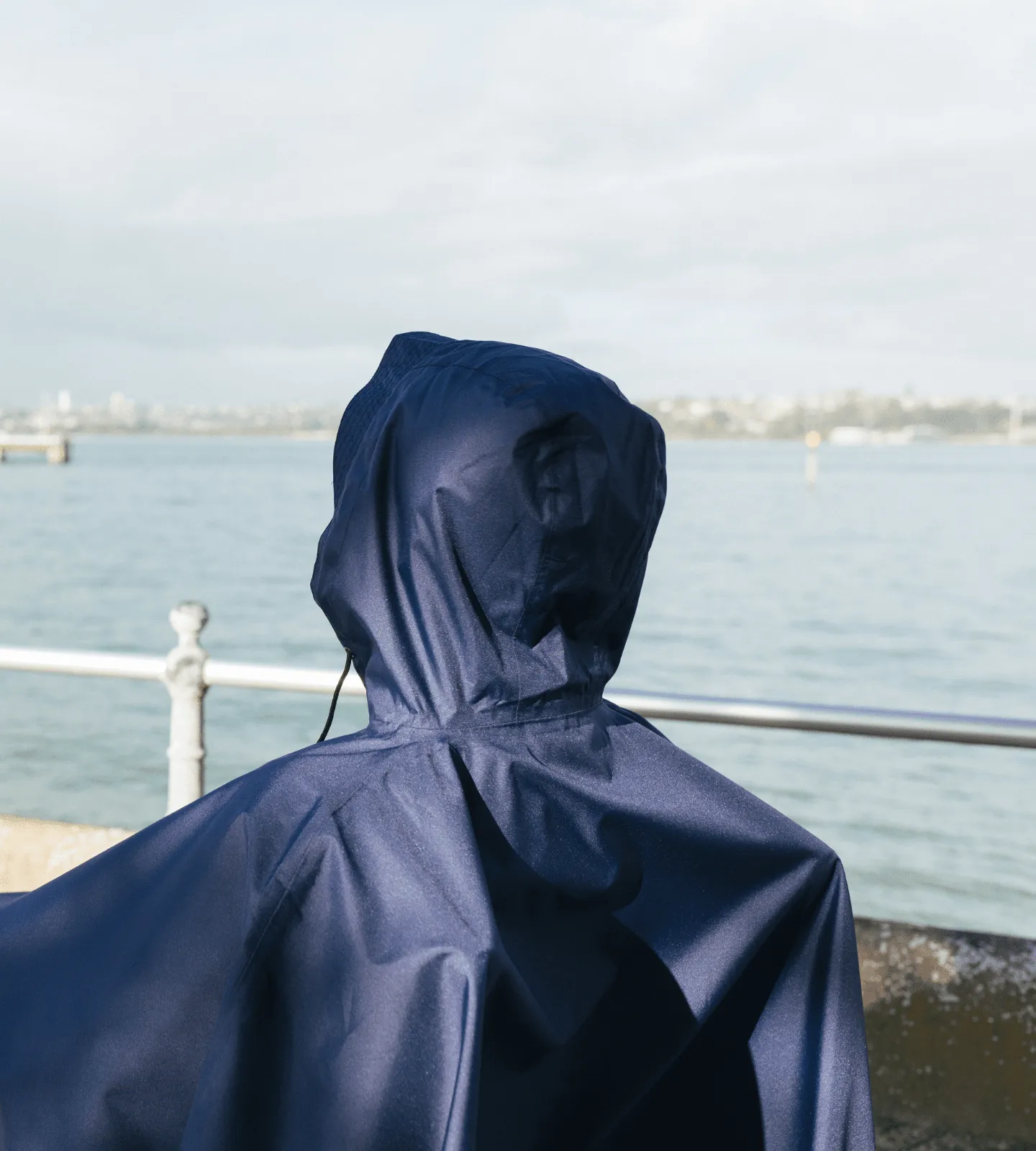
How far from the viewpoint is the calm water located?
14844 millimetres

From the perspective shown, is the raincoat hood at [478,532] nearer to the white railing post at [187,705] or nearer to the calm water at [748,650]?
the white railing post at [187,705]

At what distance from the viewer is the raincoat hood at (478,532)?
3.65 ft

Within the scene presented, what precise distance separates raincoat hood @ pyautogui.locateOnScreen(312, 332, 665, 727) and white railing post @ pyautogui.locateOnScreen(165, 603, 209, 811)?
2.14 m

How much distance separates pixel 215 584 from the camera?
33.1 metres

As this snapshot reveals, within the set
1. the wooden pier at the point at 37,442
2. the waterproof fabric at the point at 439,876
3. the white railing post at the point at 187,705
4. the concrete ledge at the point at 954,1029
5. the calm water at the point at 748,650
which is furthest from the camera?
the wooden pier at the point at 37,442

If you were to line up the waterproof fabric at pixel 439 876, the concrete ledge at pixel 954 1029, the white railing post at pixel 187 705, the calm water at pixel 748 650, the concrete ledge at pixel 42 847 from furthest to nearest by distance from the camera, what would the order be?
the calm water at pixel 748 650
the white railing post at pixel 187 705
the concrete ledge at pixel 42 847
the concrete ledge at pixel 954 1029
the waterproof fabric at pixel 439 876

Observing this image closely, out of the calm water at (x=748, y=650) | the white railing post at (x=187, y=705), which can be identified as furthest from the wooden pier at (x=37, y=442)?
the white railing post at (x=187, y=705)

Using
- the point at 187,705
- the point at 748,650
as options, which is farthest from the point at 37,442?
the point at 187,705

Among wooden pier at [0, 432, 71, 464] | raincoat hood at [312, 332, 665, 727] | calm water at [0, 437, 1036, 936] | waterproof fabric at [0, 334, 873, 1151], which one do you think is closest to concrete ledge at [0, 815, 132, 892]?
waterproof fabric at [0, 334, 873, 1151]

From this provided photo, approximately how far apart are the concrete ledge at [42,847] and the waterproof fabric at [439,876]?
73.3 inches

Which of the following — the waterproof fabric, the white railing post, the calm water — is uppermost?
the waterproof fabric

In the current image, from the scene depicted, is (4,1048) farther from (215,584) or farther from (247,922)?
(215,584)

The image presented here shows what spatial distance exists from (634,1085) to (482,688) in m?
0.44

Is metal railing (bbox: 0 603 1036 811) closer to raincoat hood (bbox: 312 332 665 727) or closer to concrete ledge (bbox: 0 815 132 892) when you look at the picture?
concrete ledge (bbox: 0 815 132 892)
